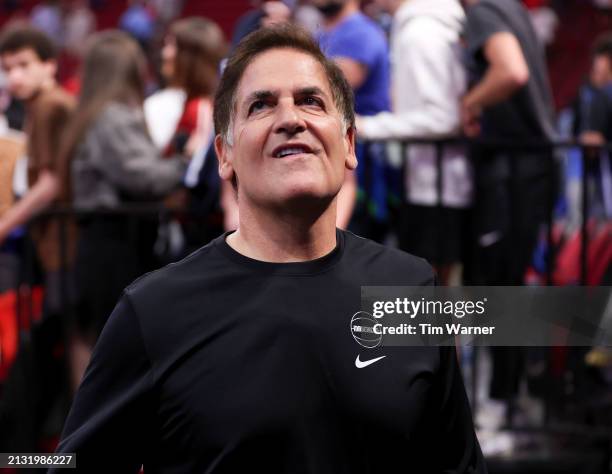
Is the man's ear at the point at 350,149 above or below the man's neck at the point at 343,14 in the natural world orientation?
below

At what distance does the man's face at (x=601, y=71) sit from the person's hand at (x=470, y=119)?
401 centimetres

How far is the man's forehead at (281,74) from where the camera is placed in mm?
2375

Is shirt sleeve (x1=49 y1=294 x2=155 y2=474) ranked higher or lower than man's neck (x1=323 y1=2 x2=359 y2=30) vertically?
lower

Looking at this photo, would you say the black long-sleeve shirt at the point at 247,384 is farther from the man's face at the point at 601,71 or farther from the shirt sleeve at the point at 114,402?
the man's face at the point at 601,71

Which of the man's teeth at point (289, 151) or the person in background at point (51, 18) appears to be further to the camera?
the person in background at point (51, 18)

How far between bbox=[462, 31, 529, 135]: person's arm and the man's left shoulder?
7.88ft

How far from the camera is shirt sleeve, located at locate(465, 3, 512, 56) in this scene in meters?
4.71

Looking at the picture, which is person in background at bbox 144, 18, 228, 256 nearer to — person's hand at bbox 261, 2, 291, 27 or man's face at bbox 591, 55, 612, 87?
person's hand at bbox 261, 2, 291, 27

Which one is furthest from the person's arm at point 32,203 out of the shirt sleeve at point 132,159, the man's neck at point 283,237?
the man's neck at point 283,237

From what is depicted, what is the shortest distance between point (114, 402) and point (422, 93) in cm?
290

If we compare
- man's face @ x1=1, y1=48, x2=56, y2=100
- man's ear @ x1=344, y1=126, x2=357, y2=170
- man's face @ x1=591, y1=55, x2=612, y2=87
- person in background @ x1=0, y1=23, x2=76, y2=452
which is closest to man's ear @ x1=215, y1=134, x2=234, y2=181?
man's ear @ x1=344, y1=126, x2=357, y2=170

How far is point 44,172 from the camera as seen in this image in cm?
559

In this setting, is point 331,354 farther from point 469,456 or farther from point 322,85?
point 322,85

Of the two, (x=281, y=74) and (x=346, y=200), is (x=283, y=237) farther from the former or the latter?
(x=346, y=200)
